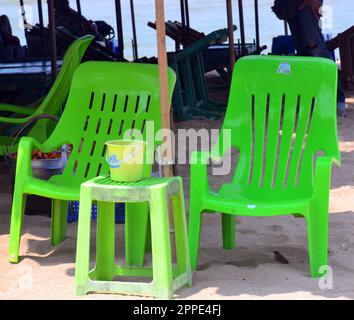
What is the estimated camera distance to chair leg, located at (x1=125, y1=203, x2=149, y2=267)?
14.0 ft

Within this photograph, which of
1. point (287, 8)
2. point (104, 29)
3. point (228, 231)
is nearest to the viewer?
point (228, 231)

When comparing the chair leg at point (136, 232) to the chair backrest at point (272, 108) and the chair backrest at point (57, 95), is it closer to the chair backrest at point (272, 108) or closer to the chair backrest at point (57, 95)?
the chair backrest at point (272, 108)

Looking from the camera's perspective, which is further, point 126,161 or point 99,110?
point 99,110

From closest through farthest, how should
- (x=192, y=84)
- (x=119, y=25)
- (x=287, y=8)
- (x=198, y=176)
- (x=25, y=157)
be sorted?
(x=198, y=176)
(x=25, y=157)
(x=119, y=25)
(x=287, y=8)
(x=192, y=84)

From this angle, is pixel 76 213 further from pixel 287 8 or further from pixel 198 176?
pixel 287 8

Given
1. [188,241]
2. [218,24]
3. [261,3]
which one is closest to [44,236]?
[188,241]

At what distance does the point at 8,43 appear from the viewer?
10.4 metres

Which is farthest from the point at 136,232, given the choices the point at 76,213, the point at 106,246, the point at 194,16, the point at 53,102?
the point at 194,16

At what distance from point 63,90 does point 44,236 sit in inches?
48.0

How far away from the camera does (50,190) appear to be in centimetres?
437

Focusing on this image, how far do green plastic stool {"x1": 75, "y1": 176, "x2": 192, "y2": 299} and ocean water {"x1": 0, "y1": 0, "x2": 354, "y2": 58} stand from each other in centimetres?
1120

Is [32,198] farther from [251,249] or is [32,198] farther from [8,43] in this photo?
[8,43]

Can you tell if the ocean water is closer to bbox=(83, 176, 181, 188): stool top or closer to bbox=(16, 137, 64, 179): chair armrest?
bbox=(16, 137, 64, 179): chair armrest

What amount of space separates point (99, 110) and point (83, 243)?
1199 mm
